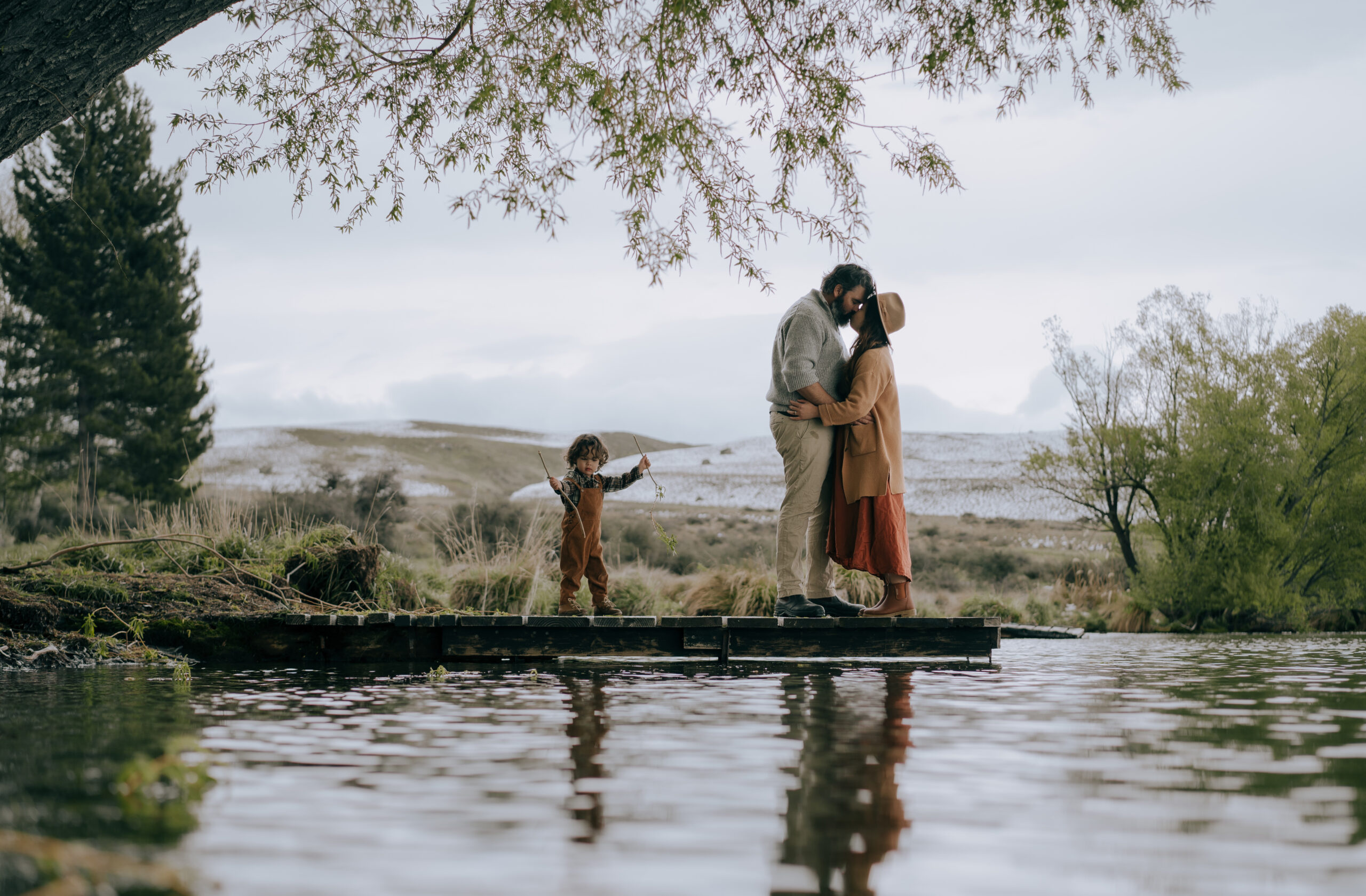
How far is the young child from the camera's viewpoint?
7.59 metres

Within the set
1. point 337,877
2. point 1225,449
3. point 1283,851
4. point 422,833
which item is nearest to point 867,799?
point 1283,851

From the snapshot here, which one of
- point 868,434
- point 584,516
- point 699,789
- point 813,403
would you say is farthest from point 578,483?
point 699,789

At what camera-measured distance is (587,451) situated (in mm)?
7711

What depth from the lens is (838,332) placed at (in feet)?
20.9

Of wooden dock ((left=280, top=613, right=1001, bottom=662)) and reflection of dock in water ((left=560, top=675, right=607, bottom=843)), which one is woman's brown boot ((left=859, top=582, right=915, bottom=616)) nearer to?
wooden dock ((left=280, top=613, right=1001, bottom=662))

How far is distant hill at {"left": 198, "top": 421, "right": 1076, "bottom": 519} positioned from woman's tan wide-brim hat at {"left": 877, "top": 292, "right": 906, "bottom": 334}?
101 ft

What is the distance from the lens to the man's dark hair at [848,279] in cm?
634

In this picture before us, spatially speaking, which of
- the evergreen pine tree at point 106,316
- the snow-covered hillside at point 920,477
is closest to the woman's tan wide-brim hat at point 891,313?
the evergreen pine tree at point 106,316

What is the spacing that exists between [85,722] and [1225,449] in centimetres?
1675

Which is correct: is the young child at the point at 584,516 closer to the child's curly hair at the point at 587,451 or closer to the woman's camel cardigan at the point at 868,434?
the child's curly hair at the point at 587,451

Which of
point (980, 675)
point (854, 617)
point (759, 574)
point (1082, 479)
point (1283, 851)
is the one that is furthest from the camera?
point (1082, 479)

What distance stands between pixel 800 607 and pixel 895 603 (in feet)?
1.82

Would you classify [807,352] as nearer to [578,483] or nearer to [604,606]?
[578,483]

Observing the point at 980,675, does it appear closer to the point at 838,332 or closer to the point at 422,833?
the point at 838,332
